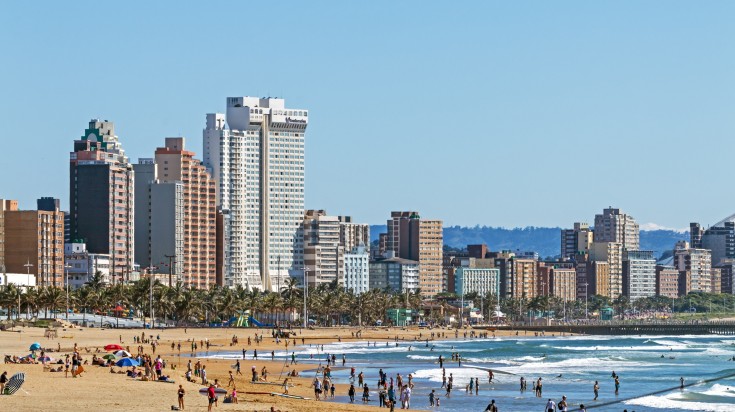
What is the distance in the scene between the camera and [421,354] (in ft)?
442

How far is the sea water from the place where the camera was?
265 feet

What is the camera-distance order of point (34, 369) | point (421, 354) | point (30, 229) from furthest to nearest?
point (30, 229), point (421, 354), point (34, 369)

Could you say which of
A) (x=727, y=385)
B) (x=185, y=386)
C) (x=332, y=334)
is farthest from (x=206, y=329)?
(x=185, y=386)

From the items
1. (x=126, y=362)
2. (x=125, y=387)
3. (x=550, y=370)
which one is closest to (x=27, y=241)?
(x=550, y=370)

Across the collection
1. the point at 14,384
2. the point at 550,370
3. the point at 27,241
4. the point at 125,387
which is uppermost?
the point at 27,241

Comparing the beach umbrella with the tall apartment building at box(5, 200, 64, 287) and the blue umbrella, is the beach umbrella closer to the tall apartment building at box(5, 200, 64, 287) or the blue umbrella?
the blue umbrella


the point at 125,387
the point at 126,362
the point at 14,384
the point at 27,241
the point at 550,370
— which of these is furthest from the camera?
the point at 27,241

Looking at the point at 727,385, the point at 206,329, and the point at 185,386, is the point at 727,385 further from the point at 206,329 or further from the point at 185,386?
the point at 206,329

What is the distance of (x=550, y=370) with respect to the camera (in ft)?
359

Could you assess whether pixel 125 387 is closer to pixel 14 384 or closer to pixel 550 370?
pixel 14 384

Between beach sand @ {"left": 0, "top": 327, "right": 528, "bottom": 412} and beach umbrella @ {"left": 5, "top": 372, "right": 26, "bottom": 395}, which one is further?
beach umbrella @ {"left": 5, "top": 372, "right": 26, "bottom": 395}

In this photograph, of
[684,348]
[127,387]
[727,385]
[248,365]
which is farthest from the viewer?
[684,348]

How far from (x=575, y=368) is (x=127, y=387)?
166ft

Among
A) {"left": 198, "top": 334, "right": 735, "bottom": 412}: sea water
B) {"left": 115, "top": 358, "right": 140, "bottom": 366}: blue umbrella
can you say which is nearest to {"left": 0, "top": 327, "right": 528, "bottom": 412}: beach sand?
{"left": 115, "top": 358, "right": 140, "bottom": 366}: blue umbrella
